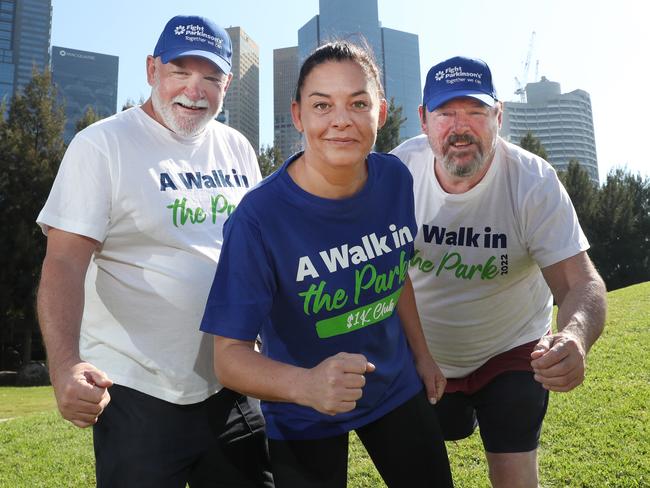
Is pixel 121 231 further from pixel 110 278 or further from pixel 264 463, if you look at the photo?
pixel 264 463

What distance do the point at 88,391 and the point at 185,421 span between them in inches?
30.3

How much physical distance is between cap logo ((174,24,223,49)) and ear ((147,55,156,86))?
219mm

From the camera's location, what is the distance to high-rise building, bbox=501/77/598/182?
3300 inches

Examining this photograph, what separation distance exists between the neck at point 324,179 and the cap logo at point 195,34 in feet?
2.92

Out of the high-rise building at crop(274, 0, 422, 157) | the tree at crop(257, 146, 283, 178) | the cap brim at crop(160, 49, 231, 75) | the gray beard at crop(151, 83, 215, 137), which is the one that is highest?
the high-rise building at crop(274, 0, 422, 157)

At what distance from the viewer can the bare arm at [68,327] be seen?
1969 millimetres

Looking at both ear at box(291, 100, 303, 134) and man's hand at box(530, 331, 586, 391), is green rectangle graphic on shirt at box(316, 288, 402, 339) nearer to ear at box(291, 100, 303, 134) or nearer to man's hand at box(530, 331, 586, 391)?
man's hand at box(530, 331, 586, 391)

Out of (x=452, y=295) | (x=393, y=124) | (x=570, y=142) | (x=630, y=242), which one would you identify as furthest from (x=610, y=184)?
(x=570, y=142)

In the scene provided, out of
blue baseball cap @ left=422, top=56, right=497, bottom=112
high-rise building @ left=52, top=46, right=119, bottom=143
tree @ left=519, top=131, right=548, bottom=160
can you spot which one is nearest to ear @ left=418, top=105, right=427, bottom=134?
blue baseball cap @ left=422, top=56, right=497, bottom=112

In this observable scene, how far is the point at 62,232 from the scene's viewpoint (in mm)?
2396

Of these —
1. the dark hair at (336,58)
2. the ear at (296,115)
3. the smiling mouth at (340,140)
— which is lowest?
the smiling mouth at (340,140)

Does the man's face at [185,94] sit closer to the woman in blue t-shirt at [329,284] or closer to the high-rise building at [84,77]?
the woman in blue t-shirt at [329,284]

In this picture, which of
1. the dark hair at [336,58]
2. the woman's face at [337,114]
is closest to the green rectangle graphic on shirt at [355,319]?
the woman's face at [337,114]

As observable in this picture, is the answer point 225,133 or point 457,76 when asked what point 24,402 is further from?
point 457,76
